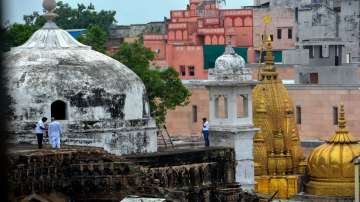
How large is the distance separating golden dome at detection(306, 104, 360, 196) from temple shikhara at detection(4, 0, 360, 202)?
3 cm

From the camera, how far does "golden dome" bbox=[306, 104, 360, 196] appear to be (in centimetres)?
3153

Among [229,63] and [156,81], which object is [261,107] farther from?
[229,63]

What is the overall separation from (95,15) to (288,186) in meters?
45.5

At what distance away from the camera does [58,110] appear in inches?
806

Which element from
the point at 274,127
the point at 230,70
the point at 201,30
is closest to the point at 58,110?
the point at 230,70

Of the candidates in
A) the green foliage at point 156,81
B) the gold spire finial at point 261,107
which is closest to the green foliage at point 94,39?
the green foliage at point 156,81

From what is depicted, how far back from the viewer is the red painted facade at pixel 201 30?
5468cm

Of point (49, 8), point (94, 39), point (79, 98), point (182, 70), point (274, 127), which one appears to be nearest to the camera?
point (79, 98)

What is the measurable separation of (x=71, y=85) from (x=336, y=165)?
42.5 ft

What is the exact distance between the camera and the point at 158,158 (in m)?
19.9

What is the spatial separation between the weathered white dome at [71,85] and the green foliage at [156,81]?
12574 millimetres

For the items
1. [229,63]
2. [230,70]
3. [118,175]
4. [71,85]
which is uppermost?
[229,63]

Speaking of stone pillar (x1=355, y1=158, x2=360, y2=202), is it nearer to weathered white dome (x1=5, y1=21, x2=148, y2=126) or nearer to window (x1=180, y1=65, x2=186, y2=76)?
weathered white dome (x1=5, y1=21, x2=148, y2=126)

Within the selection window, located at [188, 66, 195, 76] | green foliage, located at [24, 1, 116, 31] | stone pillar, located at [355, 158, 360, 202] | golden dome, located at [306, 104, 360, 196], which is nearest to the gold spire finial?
golden dome, located at [306, 104, 360, 196]
